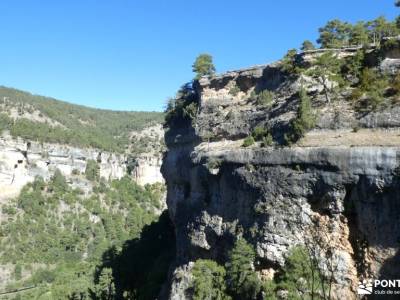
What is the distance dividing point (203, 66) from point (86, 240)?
5183 cm

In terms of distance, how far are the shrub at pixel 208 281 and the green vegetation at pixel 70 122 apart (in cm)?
7600

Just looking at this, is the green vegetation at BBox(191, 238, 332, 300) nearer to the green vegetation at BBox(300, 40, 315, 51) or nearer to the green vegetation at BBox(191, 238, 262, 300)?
the green vegetation at BBox(191, 238, 262, 300)

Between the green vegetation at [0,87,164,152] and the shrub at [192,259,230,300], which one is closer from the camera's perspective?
the shrub at [192,259,230,300]

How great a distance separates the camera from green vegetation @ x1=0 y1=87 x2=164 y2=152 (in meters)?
103

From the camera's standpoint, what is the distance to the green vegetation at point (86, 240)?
46.2 m

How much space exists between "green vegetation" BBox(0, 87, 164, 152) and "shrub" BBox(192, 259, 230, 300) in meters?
76.0

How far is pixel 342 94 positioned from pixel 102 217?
7299cm

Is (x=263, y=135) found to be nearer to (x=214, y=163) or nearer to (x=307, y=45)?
(x=214, y=163)

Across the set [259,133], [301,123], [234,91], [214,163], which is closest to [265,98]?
[259,133]

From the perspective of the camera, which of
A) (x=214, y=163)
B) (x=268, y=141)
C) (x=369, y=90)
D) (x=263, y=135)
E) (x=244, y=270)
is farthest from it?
(x=214, y=163)

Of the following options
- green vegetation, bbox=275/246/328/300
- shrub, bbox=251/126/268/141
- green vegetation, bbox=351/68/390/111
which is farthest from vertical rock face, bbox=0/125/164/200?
green vegetation, bbox=351/68/390/111

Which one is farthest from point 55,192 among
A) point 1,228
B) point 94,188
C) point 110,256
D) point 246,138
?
point 246,138

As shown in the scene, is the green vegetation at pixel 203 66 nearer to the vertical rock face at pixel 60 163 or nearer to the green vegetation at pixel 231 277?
the green vegetation at pixel 231 277

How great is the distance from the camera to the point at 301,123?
28.6 metres
